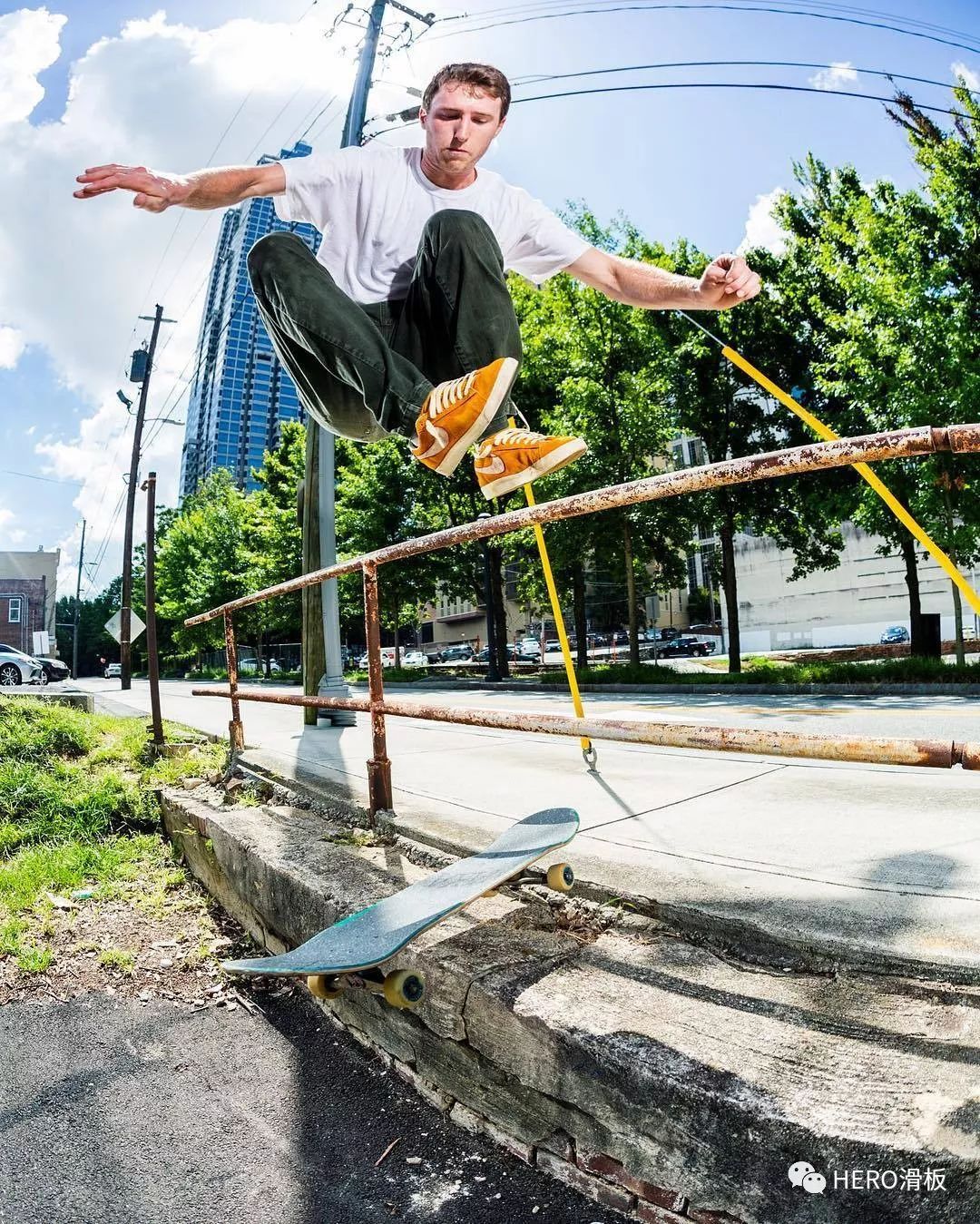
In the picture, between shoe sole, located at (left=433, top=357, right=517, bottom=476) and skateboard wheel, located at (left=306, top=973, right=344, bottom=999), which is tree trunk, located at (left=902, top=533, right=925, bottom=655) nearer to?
shoe sole, located at (left=433, top=357, right=517, bottom=476)

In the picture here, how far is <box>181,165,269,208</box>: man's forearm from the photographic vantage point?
203 cm

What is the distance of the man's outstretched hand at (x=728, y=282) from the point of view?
91.7 inches

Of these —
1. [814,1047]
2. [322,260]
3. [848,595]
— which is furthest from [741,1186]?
[848,595]

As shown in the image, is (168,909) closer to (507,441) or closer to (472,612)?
(507,441)

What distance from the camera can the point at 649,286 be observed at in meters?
2.50

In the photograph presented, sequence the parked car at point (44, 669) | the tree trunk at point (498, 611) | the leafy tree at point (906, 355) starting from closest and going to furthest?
the leafy tree at point (906, 355)
the tree trunk at point (498, 611)
the parked car at point (44, 669)

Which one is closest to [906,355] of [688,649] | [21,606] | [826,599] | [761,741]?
[761,741]

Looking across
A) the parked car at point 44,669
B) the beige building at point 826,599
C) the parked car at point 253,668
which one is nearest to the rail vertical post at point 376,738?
the parked car at point 44,669

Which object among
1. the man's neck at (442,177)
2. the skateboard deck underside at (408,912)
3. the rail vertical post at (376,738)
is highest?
the man's neck at (442,177)

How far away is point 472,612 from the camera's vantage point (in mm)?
70438

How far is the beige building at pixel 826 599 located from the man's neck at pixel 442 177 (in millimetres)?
34298

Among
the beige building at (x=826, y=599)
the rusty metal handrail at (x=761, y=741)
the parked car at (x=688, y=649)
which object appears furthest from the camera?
the parked car at (x=688, y=649)

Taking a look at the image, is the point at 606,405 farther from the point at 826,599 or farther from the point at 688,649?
the point at 688,649

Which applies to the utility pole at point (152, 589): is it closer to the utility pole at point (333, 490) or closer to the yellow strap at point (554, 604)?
the utility pole at point (333, 490)
